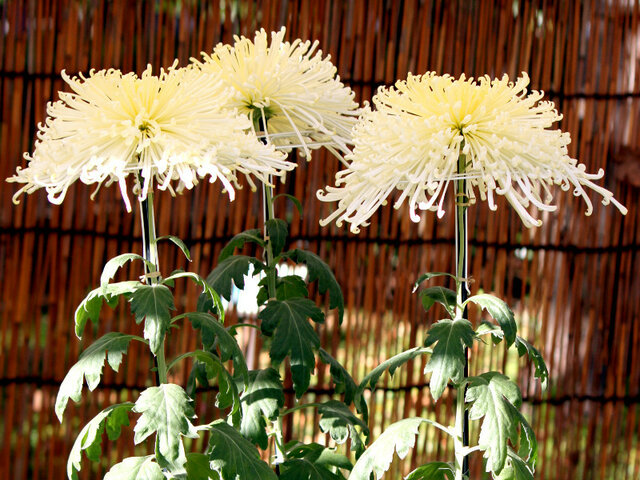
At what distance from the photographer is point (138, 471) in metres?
1.32

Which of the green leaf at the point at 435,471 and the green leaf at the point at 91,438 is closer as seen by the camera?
the green leaf at the point at 91,438

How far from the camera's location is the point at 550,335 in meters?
2.44

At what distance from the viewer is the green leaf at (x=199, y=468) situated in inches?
56.1

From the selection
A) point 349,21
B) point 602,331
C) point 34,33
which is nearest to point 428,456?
point 602,331

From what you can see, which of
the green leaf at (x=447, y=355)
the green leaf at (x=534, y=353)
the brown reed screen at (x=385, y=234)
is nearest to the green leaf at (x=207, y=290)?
the green leaf at (x=447, y=355)

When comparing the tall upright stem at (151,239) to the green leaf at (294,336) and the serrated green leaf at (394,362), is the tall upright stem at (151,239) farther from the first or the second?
the serrated green leaf at (394,362)

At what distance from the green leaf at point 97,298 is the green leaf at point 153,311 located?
0.10 feet

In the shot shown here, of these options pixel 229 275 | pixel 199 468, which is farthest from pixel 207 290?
pixel 199 468

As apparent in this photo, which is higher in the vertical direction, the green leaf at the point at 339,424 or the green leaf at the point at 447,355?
the green leaf at the point at 447,355

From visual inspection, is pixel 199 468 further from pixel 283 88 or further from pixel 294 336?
pixel 283 88

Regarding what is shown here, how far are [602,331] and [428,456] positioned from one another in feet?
2.06

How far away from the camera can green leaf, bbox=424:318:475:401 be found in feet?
4.26

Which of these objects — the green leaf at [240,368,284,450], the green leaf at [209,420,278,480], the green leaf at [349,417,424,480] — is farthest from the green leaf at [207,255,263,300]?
the green leaf at [349,417,424,480]

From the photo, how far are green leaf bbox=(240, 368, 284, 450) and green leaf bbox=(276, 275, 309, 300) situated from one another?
18 centimetres
